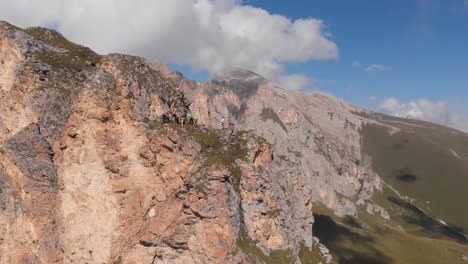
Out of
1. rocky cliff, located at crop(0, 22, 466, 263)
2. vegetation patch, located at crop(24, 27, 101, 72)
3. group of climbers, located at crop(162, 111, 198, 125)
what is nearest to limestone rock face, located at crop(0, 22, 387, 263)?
rocky cliff, located at crop(0, 22, 466, 263)

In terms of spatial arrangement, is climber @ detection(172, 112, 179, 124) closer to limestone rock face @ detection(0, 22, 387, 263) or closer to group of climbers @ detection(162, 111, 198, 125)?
group of climbers @ detection(162, 111, 198, 125)

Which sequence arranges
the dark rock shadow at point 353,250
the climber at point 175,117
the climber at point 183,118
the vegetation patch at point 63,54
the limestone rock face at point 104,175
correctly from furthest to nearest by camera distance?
the dark rock shadow at point 353,250
the climber at point 175,117
the climber at point 183,118
the vegetation patch at point 63,54
the limestone rock face at point 104,175

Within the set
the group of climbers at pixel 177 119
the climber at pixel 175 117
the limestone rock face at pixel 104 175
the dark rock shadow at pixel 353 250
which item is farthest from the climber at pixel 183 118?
the dark rock shadow at pixel 353 250

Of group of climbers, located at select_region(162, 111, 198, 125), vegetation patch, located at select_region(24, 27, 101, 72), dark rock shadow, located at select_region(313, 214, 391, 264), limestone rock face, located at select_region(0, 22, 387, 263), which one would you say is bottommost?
dark rock shadow, located at select_region(313, 214, 391, 264)

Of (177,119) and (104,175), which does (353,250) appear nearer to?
(177,119)

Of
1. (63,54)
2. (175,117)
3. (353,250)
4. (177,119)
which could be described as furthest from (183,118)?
(353,250)

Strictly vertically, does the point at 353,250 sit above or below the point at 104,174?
below

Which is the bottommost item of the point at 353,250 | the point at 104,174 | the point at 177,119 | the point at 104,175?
the point at 353,250

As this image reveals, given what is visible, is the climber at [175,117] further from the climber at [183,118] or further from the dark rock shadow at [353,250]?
the dark rock shadow at [353,250]

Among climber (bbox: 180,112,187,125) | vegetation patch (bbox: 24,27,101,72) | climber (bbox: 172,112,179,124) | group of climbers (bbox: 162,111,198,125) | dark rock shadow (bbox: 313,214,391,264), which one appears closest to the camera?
vegetation patch (bbox: 24,27,101,72)

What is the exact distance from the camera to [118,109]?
237 feet

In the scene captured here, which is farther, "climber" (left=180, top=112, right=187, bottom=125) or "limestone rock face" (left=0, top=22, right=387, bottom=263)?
"climber" (left=180, top=112, right=187, bottom=125)

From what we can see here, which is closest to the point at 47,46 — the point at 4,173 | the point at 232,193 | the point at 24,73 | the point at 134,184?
the point at 24,73

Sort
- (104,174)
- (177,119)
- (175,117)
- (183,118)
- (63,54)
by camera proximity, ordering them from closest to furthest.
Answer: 1. (104,174)
2. (63,54)
3. (177,119)
4. (175,117)
5. (183,118)
